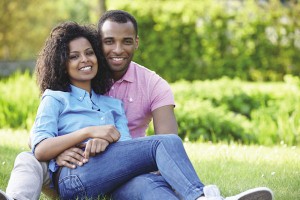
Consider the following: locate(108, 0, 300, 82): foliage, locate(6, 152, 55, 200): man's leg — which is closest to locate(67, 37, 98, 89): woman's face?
locate(6, 152, 55, 200): man's leg

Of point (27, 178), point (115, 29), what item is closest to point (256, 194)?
point (27, 178)

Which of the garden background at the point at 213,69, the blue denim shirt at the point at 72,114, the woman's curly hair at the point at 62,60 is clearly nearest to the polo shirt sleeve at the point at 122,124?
the blue denim shirt at the point at 72,114

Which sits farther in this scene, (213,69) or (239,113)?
(213,69)

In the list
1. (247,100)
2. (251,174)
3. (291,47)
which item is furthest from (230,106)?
(291,47)

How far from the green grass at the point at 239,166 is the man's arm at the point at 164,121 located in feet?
1.69

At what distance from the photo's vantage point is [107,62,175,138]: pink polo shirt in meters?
4.20

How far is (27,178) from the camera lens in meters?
3.35

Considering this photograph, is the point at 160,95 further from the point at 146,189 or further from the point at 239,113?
the point at 239,113

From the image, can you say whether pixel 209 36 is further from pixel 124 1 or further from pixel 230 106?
pixel 230 106

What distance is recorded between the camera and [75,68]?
12.6 ft

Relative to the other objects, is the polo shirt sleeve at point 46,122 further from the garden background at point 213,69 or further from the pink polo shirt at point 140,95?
the garden background at point 213,69

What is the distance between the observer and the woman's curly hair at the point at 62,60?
3.85m

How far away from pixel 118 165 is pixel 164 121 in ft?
2.50

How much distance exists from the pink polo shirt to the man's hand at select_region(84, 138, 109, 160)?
80cm
